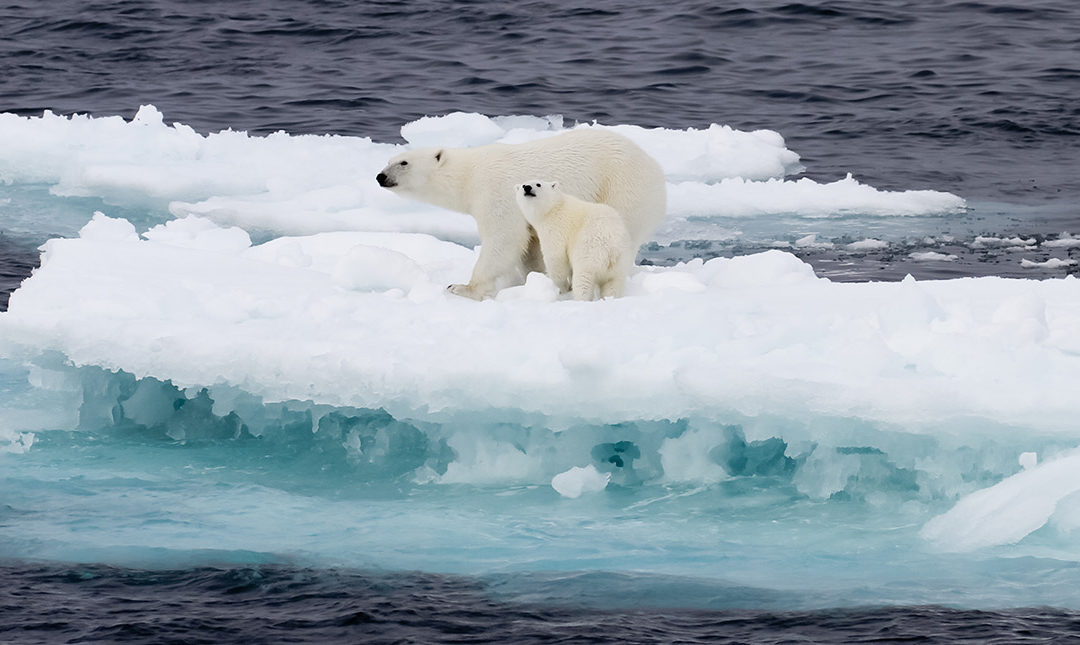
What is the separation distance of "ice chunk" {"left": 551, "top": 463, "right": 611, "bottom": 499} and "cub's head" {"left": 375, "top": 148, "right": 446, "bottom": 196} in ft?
6.50

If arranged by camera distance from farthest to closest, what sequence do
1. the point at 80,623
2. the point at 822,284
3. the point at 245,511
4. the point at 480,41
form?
the point at 480,41, the point at 822,284, the point at 245,511, the point at 80,623

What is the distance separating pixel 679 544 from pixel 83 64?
44.9 feet

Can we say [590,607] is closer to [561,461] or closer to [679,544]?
[679,544]

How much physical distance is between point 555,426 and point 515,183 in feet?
5.08

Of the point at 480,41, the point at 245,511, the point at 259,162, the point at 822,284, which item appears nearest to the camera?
the point at 245,511

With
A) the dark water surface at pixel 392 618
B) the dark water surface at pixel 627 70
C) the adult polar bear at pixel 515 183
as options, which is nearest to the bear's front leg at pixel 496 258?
the adult polar bear at pixel 515 183

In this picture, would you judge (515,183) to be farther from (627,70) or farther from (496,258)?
(627,70)

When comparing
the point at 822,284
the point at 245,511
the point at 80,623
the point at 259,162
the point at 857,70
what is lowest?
the point at 80,623

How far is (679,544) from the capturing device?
454 cm

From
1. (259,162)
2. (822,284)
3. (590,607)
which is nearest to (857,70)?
(259,162)

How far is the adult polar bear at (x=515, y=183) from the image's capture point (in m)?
6.16

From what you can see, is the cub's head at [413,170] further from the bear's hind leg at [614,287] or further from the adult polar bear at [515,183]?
the bear's hind leg at [614,287]

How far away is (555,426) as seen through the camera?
4965 mm

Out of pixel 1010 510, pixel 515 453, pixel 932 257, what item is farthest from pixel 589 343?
pixel 932 257
